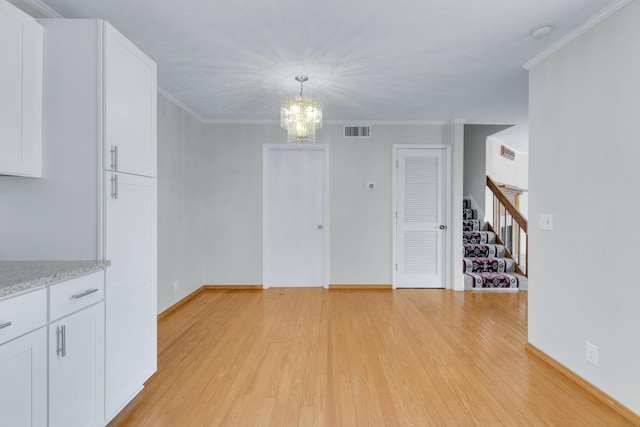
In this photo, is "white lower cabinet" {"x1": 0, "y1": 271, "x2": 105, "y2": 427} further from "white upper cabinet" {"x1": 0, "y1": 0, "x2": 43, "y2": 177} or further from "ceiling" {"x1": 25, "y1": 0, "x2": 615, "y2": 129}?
"ceiling" {"x1": 25, "y1": 0, "x2": 615, "y2": 129}

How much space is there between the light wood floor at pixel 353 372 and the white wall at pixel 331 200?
3.07 feet

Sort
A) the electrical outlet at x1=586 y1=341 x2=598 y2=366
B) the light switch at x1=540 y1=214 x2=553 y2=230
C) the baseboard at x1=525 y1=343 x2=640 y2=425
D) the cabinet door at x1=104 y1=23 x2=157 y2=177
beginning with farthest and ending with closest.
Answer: the light switch at x1=540 y1=214 x2=553 y2=230 < the electrical outlet at x1=586 y1=341 x2=598 y2=366 < the baseboard at x1=525 y1=343 x2=640 y2=425 < the cabinet door at x1=104 y1=23 x2=157 y2=177

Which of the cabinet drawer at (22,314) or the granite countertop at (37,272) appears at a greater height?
the granite countertop at (37,272)

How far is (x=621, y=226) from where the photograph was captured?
196 centimetres

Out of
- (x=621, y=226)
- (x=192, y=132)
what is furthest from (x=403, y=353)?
(x=192, y=132)

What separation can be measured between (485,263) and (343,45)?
4.02 metres

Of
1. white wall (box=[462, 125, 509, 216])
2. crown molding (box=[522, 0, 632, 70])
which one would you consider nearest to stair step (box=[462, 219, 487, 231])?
white wall (box=[462, 125, 509, 216])

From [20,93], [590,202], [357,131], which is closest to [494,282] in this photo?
[590,202]

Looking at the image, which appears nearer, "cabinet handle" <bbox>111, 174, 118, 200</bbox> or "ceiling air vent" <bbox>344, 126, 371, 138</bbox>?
"cabinet handle" <bbox>111, 174, 118, 200</bbox>

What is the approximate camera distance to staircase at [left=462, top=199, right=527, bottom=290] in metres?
→ 4.71

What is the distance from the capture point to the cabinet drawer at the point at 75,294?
4.56 ft

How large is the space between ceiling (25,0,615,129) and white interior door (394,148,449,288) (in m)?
1.05

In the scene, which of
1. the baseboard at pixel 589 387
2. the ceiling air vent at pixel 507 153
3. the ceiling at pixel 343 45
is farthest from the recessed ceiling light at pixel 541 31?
the ceiling air vent at pixel 507 153

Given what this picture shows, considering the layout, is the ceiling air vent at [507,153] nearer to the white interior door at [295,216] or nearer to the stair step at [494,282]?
the stair step at [494,282]
